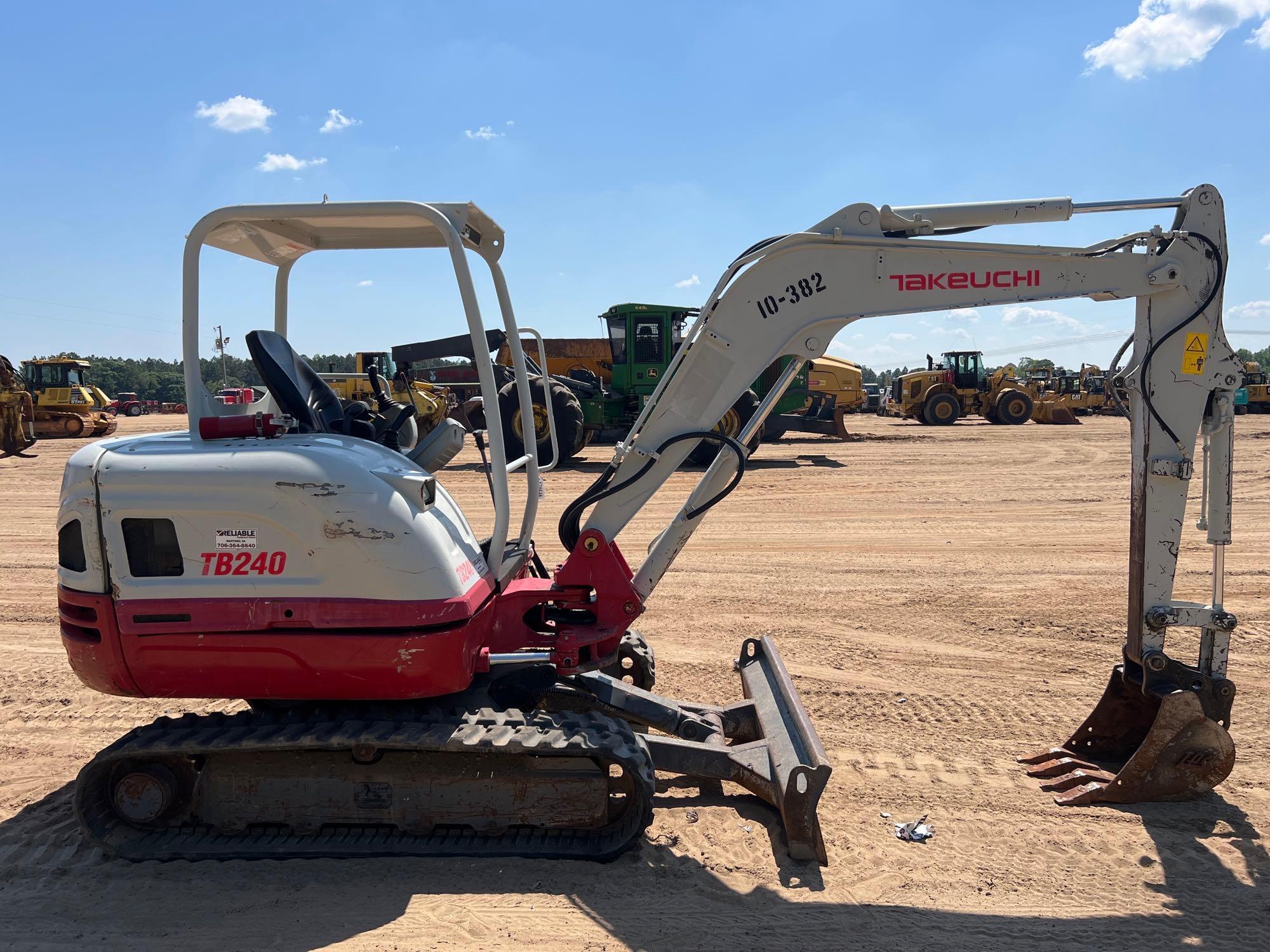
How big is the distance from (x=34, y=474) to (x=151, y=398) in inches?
2779

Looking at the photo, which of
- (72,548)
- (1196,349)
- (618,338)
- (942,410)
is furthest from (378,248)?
(942,410)

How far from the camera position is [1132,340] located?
14.4 feet

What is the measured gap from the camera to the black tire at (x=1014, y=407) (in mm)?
30594

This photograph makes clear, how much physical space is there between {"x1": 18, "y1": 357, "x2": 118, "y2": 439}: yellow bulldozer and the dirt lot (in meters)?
23.1

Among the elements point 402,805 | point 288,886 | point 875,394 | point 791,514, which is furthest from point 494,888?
point 875,394

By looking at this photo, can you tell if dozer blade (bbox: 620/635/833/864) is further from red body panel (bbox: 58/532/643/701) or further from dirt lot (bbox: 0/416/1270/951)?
red body panel (bbox: 58/532/643/701)

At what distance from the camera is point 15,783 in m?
4.55

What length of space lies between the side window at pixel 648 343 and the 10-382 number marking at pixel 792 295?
53.5ft

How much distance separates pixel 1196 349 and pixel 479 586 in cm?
345

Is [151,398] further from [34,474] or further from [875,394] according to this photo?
[34,474]

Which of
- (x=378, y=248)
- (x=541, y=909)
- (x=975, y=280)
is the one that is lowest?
(x=541, y=909)

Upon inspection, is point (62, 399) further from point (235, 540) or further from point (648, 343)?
point (235, 540)

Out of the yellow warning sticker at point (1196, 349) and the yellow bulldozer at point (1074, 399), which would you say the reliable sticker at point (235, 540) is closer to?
the yellow warning sticker at point (1196, 349)

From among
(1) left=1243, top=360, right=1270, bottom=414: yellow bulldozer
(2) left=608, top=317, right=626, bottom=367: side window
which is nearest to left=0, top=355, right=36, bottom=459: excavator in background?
(2) left=608, top=317, right=626, bottom=367: side window
